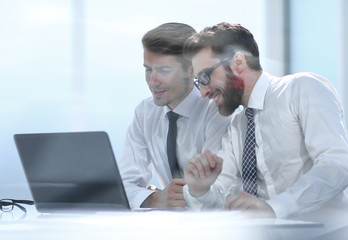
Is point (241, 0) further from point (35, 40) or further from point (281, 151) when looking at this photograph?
point (35, 40)

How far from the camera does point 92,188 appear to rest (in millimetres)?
1355

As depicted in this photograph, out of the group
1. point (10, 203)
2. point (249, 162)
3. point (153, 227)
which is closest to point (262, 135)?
point (249, 162)

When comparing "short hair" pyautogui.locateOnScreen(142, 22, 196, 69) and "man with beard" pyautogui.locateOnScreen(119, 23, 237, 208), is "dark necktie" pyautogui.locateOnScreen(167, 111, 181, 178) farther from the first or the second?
"short hair" pyautogui.locateOnScreen(142, 22, 196, 69)

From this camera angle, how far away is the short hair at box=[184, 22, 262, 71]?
1571 mm

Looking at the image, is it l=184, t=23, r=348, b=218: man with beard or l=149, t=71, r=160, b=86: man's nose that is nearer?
l=184, t=23, r=348, b=218: man with beard

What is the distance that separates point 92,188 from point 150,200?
27 centimetres

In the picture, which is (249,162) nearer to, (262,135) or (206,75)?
(262,135)

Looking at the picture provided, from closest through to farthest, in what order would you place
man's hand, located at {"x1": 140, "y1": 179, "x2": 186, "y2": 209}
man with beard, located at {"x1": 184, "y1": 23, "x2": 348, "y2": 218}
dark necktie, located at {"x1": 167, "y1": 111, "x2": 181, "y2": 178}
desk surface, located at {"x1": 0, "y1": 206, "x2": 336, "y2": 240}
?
desk surface, located at {"x1": 0, "y1": 206, "x2": 336, "y2": 240} < man with beard, located at {"x1": 184, "y1": 23, "x2": 348, "y2": 218} < man's hand, located at {"x1": 140, "y1": 179, "x2": 186, "y2": 209} < dark necktie, located at {"x1": 167, "y1": 111, "x2": 181, "y2": 178}

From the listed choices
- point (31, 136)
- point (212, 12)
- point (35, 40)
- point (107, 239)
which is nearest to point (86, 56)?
point (35, 40)

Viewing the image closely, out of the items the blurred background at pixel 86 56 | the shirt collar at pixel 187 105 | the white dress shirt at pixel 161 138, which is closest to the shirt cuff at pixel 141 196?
the white dress shirt at pixel 161 138

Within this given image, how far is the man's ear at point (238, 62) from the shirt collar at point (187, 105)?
15 cm

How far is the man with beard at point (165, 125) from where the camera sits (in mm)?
1579

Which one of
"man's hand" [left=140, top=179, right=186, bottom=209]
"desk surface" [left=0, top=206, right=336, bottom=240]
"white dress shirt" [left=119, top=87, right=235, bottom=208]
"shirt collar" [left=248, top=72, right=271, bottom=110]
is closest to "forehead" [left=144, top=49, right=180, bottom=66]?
"white dress shirt" [left=119, top=87, right=235, bottom=208]

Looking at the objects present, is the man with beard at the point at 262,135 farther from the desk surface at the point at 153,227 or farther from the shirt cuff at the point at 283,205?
the desk surface at the point at 153,227
